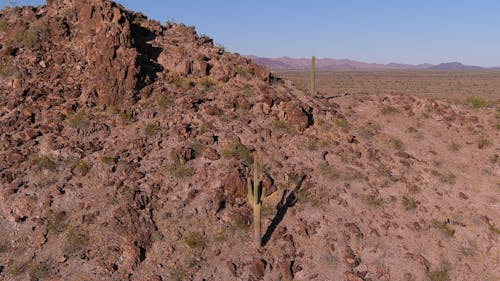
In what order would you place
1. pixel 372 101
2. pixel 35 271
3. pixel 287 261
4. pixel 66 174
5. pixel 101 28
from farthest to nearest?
pixel 372 101
pixel 101 28
pixel 66 174
pixel 287 261
pixel 35 271

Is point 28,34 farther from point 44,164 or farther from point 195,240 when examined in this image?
point 195,240

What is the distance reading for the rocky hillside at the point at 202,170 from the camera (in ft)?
34.8

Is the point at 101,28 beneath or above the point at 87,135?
above

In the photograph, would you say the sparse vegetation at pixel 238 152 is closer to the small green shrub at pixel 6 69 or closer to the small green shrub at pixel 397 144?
the small green shrub at pixel 397 144

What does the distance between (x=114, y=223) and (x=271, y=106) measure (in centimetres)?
827

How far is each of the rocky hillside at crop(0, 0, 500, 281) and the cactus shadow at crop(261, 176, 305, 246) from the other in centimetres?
5

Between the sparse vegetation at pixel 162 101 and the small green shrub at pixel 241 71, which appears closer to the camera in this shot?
the sparse vegetation at pixel 162 101

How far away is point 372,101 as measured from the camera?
65.8 ft

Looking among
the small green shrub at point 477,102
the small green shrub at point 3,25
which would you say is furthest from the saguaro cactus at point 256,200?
the small green shrub at point 477,102

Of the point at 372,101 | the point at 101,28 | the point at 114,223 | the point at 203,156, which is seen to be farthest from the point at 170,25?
the point at 114,223

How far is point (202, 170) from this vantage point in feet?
42.0

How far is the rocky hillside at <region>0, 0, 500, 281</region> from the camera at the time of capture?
34.8 ft

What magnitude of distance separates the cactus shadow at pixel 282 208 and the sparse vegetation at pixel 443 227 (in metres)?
4.55

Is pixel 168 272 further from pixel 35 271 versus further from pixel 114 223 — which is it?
pixel 35 271
